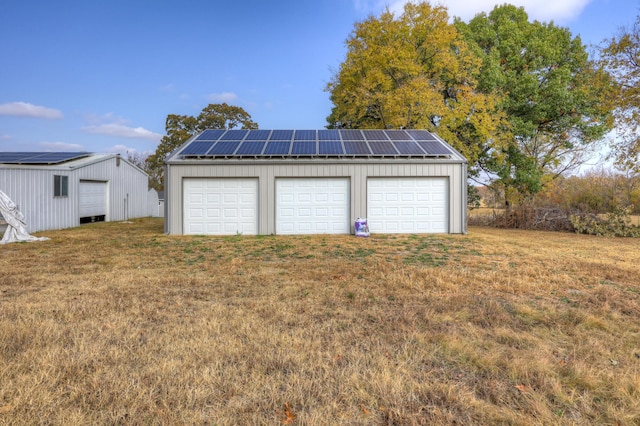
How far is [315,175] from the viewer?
11.3 metres

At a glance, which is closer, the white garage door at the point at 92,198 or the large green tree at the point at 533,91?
the white garage door at the point at 92,198

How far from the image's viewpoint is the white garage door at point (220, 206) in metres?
11.2

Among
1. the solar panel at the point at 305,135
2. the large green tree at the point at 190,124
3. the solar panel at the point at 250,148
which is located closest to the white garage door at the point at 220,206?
the solar panel at the point at 250,148

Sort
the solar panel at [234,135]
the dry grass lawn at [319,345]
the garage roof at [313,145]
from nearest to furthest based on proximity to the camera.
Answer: the dry grass lawn at [319,345], the garage roof at [313,145], the solar panel at [234,135]

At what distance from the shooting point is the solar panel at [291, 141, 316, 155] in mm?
11391

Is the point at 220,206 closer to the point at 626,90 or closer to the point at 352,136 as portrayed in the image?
the point at 352,136

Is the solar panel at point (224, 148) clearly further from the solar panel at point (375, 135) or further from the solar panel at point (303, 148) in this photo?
the solar panel at point (375, 135)

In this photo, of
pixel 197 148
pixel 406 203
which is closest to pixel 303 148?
pixel 197 148

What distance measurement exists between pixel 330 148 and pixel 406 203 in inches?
130

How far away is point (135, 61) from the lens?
1620 centimetres

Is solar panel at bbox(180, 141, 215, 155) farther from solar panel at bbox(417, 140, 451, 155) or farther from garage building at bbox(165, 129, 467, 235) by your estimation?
solar panel at bbox(417, 140, 451, 155)

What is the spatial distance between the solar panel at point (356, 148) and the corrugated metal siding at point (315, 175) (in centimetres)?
49

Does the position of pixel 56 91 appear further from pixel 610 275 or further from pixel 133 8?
pixel 610 275

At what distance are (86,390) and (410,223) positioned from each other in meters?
10.5
